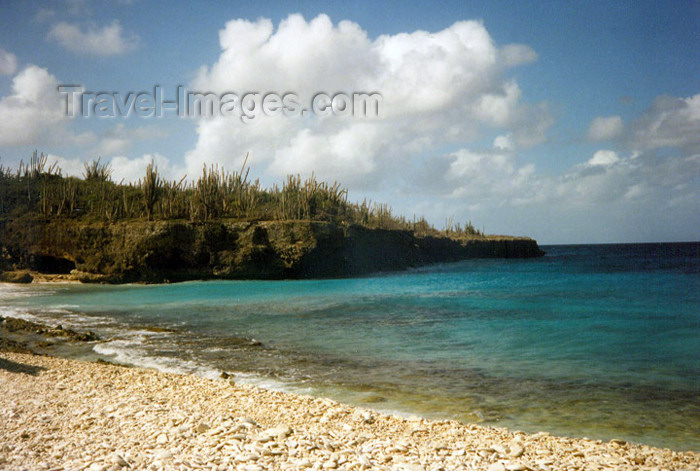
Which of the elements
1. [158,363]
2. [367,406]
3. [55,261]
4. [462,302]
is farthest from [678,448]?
[55,261]

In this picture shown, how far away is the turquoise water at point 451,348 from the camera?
573 centimetres

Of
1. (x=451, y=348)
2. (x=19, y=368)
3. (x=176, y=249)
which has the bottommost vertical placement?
(x=451, y=348)

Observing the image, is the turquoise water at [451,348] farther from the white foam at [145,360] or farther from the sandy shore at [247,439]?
the sandy shore at [247,439]

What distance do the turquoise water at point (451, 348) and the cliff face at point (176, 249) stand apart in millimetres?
7166

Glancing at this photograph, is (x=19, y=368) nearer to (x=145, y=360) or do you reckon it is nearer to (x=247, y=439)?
(x=145, y=360)

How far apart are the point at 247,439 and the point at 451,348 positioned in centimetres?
590

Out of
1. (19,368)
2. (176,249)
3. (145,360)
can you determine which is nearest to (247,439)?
(19,368)

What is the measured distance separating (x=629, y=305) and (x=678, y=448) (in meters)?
13.0

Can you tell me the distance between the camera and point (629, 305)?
1598 cm

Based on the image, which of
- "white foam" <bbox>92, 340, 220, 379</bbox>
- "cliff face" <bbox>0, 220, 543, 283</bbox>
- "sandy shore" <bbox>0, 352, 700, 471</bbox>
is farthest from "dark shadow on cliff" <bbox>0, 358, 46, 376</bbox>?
"cliff face" <bbox>0, 220, 543, 283</bbox>

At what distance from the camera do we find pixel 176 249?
26.4 m

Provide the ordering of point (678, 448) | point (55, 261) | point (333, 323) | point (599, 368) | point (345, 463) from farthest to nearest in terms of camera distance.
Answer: point (55, 261)
point (333, 323)
point (599, 368)
point (678, 448)
point (345, 463)

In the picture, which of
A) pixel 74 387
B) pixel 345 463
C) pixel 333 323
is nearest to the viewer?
pixel 345 463

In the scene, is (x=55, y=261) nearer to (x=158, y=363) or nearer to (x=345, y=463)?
(x=158, y=363)
